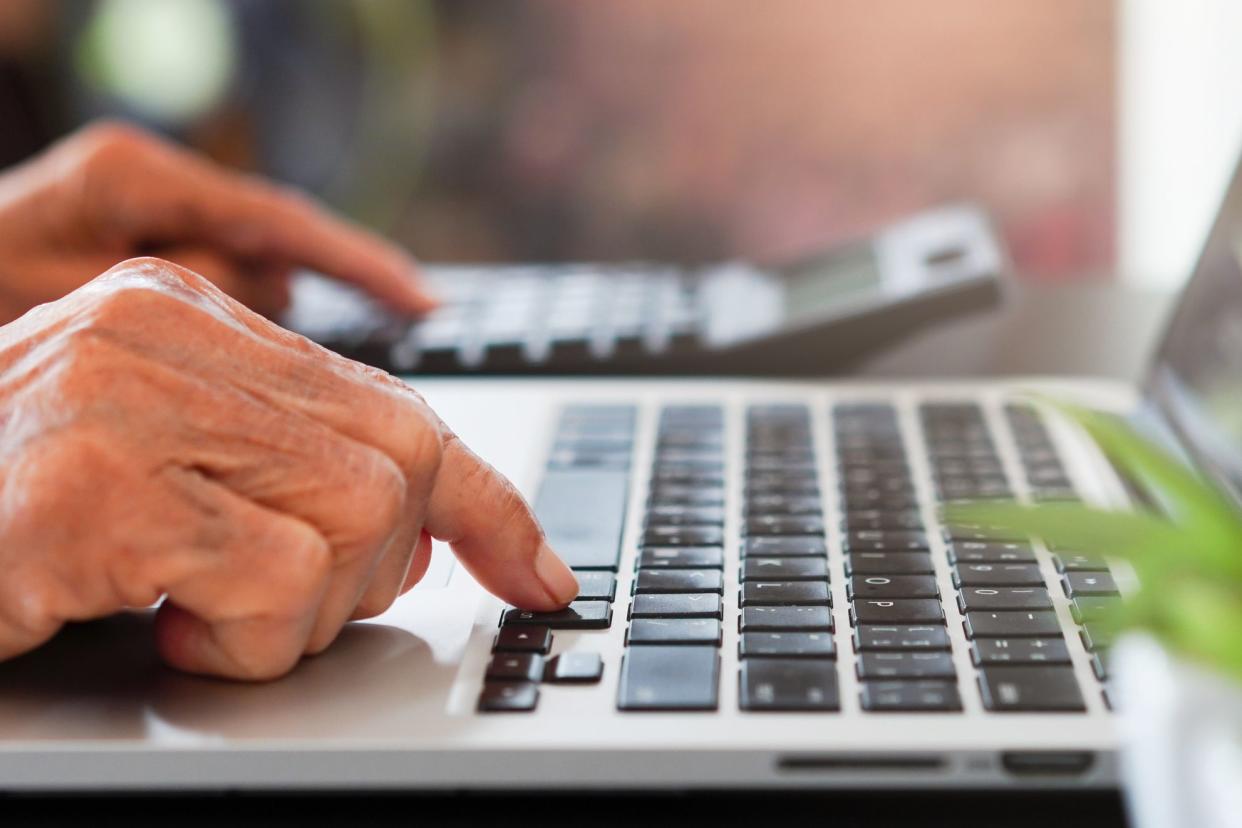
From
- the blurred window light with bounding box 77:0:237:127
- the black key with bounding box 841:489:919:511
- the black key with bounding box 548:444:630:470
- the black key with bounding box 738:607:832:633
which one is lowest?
the black key with bounding box 738:607:832:633

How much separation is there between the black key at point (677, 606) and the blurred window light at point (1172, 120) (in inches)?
48.1

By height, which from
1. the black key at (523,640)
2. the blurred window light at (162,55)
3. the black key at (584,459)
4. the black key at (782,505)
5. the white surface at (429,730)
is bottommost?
the white surface at (429,730)

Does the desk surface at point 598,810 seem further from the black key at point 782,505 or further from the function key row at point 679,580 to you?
the black key at point 782,505

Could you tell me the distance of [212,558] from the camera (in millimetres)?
365

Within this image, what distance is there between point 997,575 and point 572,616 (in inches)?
5.8

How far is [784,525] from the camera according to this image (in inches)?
19.4

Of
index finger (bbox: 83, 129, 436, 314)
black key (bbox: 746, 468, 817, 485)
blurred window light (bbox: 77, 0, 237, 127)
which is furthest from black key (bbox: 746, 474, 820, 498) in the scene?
blurred window light (bbox: 77, 0, 237, 127)

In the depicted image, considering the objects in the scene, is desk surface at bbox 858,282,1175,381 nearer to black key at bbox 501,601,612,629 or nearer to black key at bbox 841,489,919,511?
black key at bbox 841,489,919,511

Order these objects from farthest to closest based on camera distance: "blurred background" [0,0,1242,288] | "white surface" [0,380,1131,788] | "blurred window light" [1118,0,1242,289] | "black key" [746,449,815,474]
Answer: "blurred background" [0,0,1242,288] → "blurred window light" [1118,0,1242,289] → "black key" [746,449,815,474] → "white surface" [0,380,1131,788]

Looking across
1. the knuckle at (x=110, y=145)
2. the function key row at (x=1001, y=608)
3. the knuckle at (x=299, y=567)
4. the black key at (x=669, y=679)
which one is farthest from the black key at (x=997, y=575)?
the knuckle at (x=110, y=145)

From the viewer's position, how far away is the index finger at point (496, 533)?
423 millimetres

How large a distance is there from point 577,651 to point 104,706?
141mm

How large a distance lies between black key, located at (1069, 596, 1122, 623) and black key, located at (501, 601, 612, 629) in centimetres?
15

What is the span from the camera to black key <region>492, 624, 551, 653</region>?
40 cm
